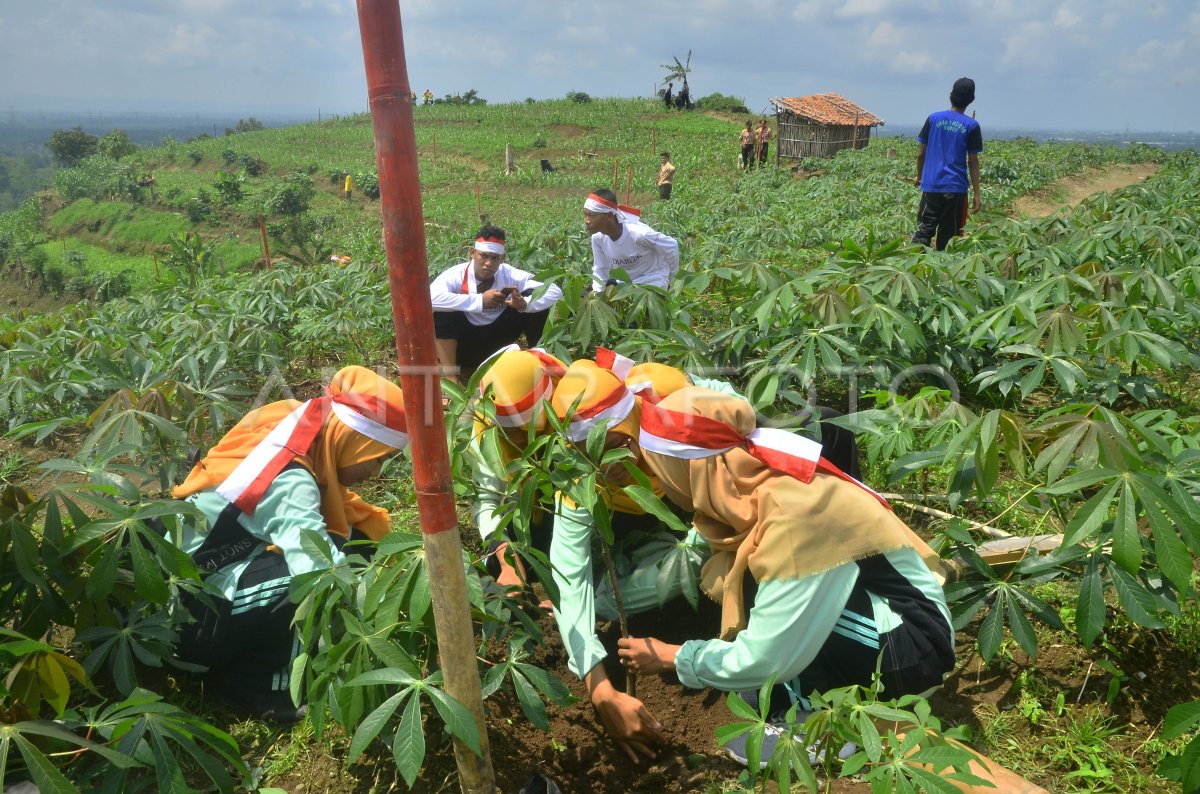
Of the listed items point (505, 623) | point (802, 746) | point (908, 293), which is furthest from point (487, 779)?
point (908, 293)

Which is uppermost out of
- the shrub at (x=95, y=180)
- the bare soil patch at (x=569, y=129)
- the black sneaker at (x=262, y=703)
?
the bare soil patch at (x=569, y=129)

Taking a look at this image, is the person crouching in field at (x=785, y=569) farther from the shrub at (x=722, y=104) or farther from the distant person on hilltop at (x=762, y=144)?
the shrub at (x=722, y=104)

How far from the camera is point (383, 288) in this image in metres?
4.58

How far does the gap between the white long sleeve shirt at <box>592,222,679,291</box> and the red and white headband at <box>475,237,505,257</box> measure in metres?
0.54

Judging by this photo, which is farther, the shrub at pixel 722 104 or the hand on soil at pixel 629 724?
the shrub at pixel 722 104

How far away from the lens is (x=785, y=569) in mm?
1644

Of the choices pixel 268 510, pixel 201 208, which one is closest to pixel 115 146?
pixel 201 208

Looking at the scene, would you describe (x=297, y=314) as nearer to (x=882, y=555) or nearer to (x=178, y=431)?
(x=178, y=431)

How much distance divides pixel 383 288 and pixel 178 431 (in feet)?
8.58

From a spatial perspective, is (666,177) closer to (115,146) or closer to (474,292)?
(474,292)

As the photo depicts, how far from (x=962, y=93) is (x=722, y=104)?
81.3 feet

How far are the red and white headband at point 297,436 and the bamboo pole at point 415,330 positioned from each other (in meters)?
0.89

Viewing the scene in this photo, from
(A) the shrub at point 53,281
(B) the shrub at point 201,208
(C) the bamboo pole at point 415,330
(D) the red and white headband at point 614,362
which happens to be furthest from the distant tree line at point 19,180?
(C) the bamboo pole at point 415,330

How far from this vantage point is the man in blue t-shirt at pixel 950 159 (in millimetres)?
5031
